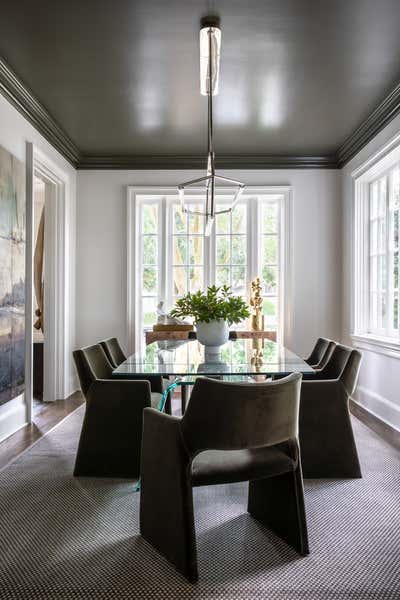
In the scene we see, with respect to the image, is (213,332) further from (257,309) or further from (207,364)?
(257,309)

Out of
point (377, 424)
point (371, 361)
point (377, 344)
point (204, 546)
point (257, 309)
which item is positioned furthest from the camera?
point (257, 309)

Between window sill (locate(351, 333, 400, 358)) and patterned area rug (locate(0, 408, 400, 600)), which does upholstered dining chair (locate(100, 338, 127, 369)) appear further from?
window sill (locate(351, 333, 400, 358))

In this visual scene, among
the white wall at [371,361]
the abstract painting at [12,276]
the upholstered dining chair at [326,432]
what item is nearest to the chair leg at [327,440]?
the upholstered dining chair at [326,432]

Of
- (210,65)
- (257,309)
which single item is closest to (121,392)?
(210,65)

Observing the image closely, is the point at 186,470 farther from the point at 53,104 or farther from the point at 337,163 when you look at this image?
the point at 337,163

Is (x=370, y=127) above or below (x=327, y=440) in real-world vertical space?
above

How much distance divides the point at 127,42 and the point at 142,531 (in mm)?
2800

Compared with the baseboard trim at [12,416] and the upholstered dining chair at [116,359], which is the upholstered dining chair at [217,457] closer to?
the upholstered dining chair at [116,359]

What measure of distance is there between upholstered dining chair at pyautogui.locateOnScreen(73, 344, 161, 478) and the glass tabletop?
0.20 metres

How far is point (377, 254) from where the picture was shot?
4660 millimetres

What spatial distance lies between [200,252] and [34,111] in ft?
7.71

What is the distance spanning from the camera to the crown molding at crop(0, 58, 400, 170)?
3.85 metres

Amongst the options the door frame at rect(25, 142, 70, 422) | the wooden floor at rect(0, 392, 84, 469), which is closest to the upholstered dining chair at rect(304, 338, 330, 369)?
the wooden floor at rect(0, 392, 84, 469)

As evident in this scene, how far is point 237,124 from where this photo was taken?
14.7 ft
